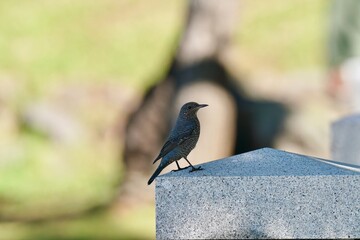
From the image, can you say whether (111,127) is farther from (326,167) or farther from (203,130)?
(326,167)

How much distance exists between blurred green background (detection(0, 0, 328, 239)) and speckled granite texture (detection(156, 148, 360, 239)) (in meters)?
6.49

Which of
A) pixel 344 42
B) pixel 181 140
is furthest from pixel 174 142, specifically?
pixel 344 42

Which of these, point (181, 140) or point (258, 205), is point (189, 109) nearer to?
point (181, 140)

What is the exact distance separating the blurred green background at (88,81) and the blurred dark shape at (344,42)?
4.21 feet

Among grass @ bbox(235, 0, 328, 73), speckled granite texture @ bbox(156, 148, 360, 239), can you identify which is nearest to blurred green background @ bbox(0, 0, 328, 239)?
grass @ bbox(235, 0, 328, 73)

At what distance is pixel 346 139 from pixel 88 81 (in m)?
9.90

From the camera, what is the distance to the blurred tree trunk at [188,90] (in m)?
12.2

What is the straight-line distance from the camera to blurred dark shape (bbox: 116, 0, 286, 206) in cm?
1208

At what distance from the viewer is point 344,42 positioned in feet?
41.2

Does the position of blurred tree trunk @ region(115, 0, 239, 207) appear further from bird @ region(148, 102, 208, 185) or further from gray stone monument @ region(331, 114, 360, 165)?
bird @ region(148, 102, 208, 185)

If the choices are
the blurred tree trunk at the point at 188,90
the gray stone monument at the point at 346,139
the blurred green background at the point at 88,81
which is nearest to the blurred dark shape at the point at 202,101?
the blurred tree trunk at the point at 188,90

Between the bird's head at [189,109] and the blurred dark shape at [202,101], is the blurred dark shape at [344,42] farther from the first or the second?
the bird's head at [189,109]

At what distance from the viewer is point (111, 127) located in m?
15.1

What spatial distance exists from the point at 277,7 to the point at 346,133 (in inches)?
529
